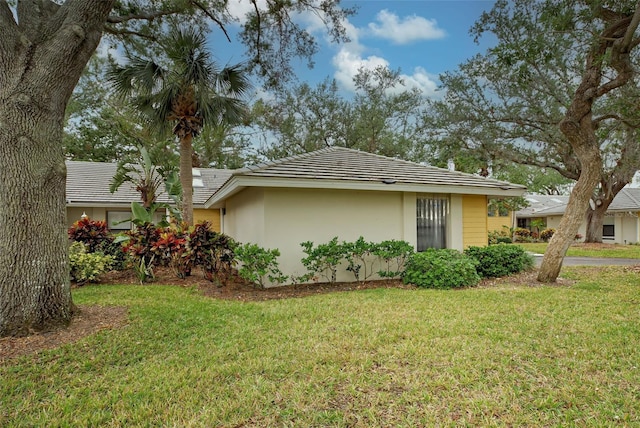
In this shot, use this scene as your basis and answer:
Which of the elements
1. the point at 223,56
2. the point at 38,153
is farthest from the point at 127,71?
the point at 38,153

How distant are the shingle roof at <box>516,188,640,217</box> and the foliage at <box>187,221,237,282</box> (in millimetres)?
19584

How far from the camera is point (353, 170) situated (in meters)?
9.23

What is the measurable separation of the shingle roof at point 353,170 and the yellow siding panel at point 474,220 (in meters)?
0.65

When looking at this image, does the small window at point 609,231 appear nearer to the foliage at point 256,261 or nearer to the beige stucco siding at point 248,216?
the beige stucco siding at point 248,216

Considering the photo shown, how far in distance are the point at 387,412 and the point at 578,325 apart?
3.89 metres

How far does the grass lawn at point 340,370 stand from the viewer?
9.37ft

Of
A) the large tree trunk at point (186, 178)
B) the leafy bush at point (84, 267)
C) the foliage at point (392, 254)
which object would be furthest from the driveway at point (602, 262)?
the leafy bush at point (84, 267)

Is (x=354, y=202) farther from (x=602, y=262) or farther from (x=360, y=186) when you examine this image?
(x=602, y=262)

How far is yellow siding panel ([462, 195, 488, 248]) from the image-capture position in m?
10.4

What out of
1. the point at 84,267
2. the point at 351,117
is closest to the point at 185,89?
the point at 84,267

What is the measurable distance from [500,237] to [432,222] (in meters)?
20.2

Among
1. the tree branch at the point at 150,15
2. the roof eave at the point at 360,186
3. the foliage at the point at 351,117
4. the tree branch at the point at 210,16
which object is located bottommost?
the roof eave at the point at 360,186

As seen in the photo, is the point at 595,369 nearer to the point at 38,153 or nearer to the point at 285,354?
the point at 285,354

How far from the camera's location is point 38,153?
4441mm
